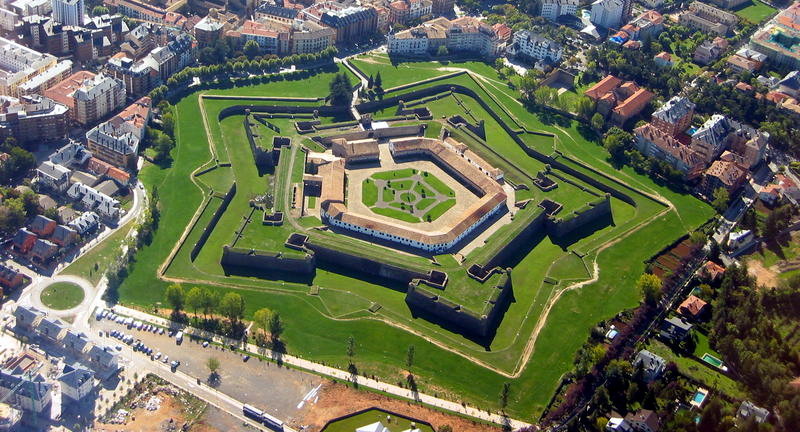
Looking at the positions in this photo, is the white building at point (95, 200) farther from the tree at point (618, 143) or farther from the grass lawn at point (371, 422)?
the tree at point (618, 143)

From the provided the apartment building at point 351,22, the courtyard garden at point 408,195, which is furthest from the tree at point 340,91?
the apartment building at point 351,22

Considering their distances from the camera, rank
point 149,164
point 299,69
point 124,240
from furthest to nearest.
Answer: point 299,69 → point 149,164 → point 124,240

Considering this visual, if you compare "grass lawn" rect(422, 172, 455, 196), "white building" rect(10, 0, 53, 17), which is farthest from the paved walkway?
"white building" rect(10, 0, 53, 17)

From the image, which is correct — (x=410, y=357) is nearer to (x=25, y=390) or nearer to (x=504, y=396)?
(x=504, y=396)

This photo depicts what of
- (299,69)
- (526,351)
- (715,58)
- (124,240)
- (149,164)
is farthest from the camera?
(715,58)

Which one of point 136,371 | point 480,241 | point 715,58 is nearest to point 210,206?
point 136,371

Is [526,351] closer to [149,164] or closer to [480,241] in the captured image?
[480,241]

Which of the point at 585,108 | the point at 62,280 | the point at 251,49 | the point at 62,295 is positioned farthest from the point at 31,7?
the point at 585,108
